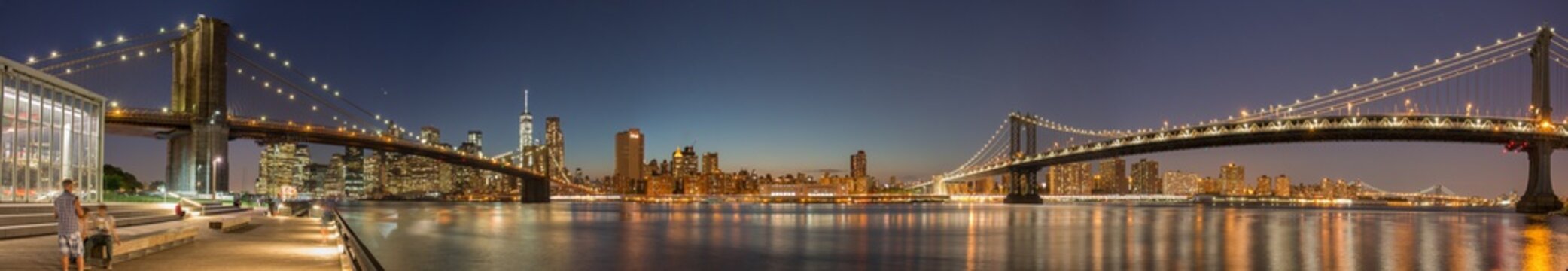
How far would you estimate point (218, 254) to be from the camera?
18344 millimetres

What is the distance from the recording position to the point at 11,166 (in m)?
23.7

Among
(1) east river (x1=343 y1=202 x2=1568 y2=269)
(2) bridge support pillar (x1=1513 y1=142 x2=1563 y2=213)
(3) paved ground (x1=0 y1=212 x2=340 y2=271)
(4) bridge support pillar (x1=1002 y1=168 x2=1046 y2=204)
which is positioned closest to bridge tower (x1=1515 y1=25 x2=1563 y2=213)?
(2) bridge support pillar (x1=1513 y1=142 x2=1563 y2=213)

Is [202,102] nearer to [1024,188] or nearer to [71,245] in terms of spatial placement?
[71,245]

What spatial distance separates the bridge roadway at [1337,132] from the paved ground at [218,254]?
231ft

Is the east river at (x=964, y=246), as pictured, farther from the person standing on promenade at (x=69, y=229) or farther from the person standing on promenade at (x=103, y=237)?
the person standing on promenade at (x=69, y=229)

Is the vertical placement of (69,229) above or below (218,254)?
above

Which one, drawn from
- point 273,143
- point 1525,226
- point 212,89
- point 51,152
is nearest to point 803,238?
point 51,152

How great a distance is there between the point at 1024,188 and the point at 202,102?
93.9m

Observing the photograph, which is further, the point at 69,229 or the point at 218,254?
the point at 218,254

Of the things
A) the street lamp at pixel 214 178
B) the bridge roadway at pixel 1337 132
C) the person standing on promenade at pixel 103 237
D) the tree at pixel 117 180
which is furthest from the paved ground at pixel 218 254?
the bridge roadway at pixel 1337 132

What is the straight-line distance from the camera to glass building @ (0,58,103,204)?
23344 millimetres

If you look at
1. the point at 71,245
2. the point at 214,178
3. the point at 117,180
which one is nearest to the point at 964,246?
the point at 71,245

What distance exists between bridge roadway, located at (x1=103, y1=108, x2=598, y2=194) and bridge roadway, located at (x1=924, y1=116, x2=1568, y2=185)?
2119 inches

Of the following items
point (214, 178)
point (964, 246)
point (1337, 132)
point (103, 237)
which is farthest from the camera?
point (1337, 132)
